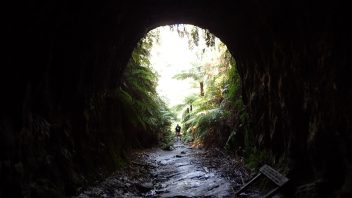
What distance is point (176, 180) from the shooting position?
30.7ft

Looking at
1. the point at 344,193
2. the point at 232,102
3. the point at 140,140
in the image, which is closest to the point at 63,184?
the point at 344,193

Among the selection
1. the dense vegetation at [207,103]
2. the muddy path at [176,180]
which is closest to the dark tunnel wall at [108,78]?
the muddy path at [176,180]

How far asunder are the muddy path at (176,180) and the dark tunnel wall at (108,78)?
0.59 meters

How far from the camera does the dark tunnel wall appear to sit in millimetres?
4898

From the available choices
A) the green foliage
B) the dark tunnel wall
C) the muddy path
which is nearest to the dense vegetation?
the green foliage

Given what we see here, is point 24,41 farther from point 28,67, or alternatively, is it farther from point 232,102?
point 232,102

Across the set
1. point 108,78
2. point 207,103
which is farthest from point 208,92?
point 108,78

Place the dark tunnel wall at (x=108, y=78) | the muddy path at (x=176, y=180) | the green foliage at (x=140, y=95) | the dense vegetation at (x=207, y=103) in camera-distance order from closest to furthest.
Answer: the dark tunnel wall at (x=108, y=78) < the muddy path at (x=176, y=180) < the dense vegetation at (x=207, y=103) < the green foliage at (x=140, y=95)

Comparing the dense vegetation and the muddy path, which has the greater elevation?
the dense vegetation

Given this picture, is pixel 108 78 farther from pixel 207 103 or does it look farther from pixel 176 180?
pixel 207 103

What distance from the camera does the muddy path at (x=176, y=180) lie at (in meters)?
7.69

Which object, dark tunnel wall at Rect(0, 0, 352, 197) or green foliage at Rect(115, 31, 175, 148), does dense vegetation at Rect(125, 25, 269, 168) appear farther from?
dark tunnel wall at Rect(0, 0, 352, 197)

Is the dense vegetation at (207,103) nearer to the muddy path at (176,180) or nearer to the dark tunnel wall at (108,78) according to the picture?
the muddy path at (176,180)

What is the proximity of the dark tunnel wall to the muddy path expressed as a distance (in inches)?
23.2
